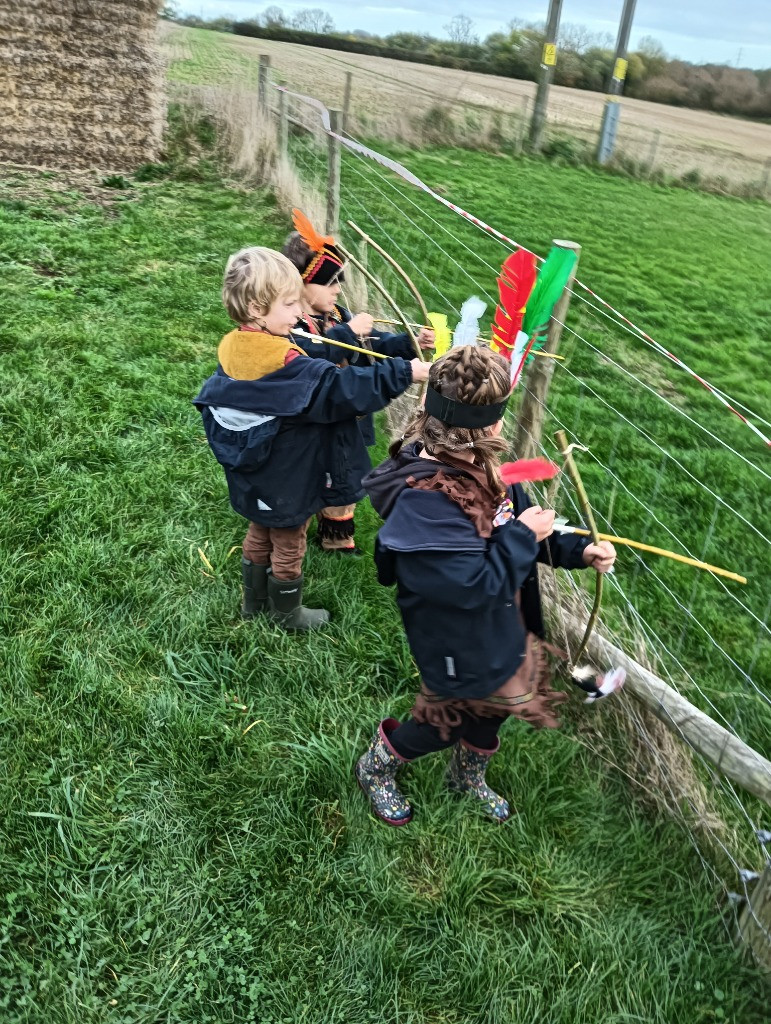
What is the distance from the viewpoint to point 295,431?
262 centimetres

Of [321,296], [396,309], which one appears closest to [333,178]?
[321,296]

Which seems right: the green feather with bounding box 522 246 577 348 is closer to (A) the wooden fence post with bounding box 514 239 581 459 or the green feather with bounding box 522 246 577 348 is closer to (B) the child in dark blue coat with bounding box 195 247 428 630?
(A) the wooden fence post with bounding box 514 239 581 459

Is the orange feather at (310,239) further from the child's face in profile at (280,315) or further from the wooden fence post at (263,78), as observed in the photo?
the wooden fence post at (263,78)

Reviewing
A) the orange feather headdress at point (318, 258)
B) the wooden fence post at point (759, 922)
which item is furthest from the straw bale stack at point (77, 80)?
the wooden fence post at point (759, 922)

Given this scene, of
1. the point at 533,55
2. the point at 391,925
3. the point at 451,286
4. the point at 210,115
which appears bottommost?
the point at 391,925

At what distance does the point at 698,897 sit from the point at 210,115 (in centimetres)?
1221

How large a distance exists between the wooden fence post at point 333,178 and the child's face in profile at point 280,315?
10.8 ft

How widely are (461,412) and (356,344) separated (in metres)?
1.36

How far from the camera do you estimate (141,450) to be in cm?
410

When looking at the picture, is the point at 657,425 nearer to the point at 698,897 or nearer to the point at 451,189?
the point at 698,897

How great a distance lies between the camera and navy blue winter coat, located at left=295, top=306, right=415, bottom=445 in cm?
292

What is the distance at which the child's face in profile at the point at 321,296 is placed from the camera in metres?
2.89

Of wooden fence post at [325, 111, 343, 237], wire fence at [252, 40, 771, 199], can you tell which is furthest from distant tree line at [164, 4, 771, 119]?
wooden fence post at [325, 111, 343, 237]

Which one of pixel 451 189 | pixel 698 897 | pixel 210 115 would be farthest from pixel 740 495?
pixel 210 115
